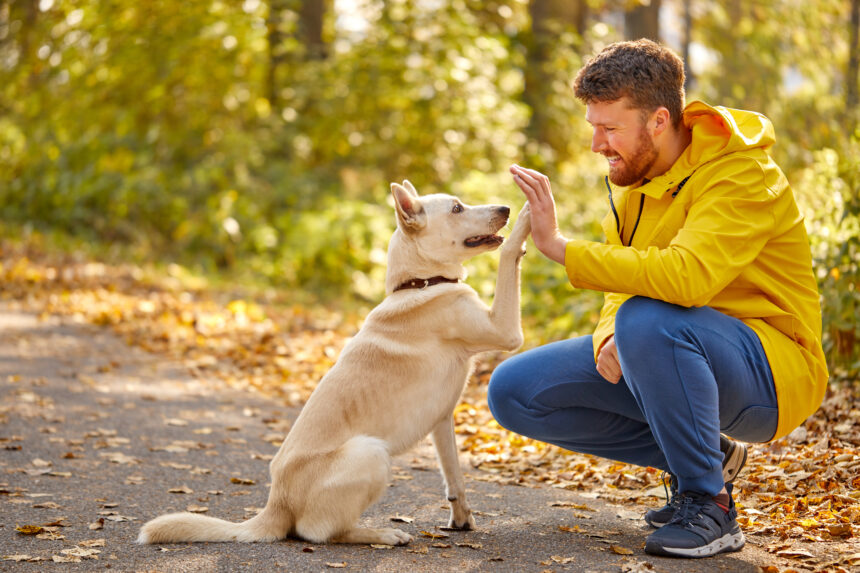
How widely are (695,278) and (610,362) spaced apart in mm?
552

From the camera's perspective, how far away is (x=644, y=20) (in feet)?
45.0

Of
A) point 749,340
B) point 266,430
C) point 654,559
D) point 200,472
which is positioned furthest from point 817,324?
point 266,430

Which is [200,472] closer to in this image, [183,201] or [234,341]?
[234,341]

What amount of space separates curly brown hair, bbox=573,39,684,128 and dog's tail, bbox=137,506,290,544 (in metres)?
2.10

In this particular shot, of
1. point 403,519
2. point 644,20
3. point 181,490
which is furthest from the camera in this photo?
point 644,20

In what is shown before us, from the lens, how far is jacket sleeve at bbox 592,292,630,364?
11.5 ft

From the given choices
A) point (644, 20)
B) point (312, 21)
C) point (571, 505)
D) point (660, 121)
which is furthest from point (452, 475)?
point (312, 21)

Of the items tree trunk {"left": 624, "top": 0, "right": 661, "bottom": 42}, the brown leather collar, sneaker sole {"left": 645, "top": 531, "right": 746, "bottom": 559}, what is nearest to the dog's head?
the brown leather collar

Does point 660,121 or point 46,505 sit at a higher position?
point 660,121

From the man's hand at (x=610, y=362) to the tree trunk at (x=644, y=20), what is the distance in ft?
36.1

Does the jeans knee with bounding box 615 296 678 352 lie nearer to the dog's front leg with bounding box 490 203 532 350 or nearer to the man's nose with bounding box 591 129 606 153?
the dog's front leg with bounding box 490 203 532 350

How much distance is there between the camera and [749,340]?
10.4 ft

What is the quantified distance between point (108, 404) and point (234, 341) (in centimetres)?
259

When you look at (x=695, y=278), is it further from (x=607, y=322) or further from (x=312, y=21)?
(x=312, y=21)
